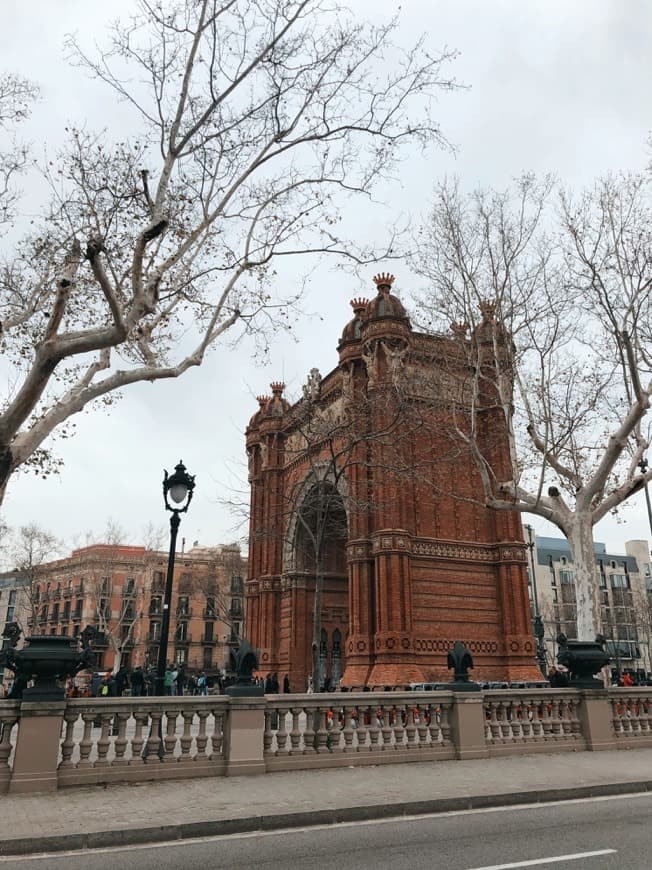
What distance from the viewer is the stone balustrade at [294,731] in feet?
Answer: 26.6

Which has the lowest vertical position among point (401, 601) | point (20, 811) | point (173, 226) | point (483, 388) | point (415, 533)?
point (20, 811)

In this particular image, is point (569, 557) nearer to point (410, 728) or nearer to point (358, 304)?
point (358, 304)

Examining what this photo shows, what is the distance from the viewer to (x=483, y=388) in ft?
89.4

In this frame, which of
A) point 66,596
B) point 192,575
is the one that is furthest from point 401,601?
point 66,596

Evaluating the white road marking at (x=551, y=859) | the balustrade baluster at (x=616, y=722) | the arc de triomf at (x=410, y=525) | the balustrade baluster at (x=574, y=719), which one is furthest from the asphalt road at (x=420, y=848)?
the arc de triomf at (x=410, y=525)

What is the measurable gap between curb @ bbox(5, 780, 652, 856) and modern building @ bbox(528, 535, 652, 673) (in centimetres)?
6635

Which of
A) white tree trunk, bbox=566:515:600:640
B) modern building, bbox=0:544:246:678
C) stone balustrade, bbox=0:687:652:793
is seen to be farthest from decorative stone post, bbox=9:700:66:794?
modern building, bbox=0:544:246:678

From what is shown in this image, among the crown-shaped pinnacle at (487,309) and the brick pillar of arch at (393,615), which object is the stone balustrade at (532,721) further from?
the brick pillar of arch at (393,615)

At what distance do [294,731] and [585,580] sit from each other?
27.3 ft

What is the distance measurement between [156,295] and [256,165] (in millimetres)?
3054

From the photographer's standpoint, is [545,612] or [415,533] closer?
[415,533]

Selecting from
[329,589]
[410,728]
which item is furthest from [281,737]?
[329,589]

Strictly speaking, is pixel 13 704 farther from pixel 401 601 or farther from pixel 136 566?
pixel 136 566

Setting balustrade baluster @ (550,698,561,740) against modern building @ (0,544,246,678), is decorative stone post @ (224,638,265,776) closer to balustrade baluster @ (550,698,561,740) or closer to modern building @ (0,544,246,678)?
balustrade baluster @ (550,698,561,740)
